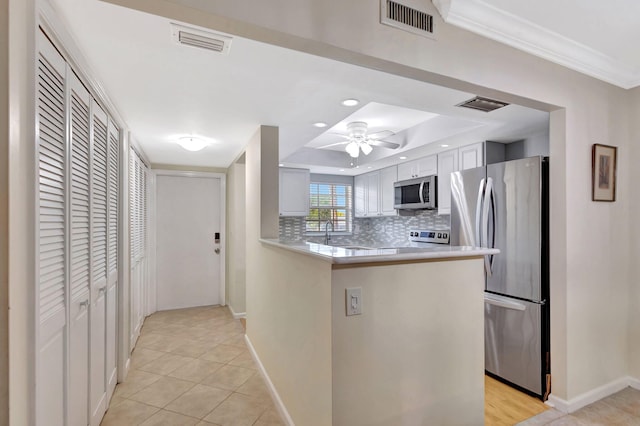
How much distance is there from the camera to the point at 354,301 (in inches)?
60.4

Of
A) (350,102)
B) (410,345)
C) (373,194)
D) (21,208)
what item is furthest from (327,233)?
(21,208)

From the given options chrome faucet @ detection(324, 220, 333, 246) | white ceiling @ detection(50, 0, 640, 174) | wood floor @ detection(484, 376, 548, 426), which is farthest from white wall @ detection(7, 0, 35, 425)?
chrome faucet @ detection(324, 220, 333, 246)

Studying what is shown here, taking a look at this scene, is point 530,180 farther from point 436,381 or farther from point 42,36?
point 42,36

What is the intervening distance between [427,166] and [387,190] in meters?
0.96

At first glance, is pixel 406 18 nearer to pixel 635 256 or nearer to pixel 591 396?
pixel 635 256

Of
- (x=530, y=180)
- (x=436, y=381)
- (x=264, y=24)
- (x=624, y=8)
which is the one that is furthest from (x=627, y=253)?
(x=264, y=24)

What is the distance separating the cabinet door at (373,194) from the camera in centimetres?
525

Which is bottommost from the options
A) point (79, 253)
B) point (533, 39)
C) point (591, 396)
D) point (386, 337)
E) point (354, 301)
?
point (591, 396)

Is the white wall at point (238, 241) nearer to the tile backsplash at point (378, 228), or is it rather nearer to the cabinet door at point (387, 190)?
the tile backsplash at point (378, 228)

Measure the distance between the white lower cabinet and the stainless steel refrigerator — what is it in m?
1.92

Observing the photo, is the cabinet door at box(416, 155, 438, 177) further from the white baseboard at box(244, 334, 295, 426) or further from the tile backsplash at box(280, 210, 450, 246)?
the white baseboard at box(244, 334, 295, 426)

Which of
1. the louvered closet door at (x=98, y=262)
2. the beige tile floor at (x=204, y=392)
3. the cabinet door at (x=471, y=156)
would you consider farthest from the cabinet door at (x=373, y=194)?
the louvered closet door at (x=98, y=262)

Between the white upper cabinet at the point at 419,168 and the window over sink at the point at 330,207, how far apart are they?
1.55 m

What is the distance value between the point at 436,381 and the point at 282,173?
390 centimetres
